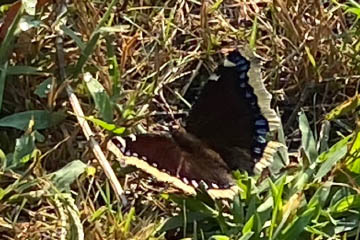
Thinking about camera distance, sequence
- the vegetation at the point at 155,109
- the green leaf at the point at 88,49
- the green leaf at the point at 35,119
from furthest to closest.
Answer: the green leaf at the point at 88,49 < the green leaf at the point at 35,119 < the vegetation at the point at 155,109

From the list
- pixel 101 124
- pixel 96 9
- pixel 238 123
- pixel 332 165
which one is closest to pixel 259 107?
pixel 238 123

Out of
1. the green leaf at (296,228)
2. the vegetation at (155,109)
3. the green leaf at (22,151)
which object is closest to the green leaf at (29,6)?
the vegetation at (155,109)

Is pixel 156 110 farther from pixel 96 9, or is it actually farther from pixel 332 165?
pixel 332 165

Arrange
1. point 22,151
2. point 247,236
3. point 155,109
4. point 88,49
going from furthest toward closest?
point 155,109 < point 88,49 < point 22,151 < point 247,236

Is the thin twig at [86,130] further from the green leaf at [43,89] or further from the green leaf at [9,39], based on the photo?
the green leaf at [9,39]

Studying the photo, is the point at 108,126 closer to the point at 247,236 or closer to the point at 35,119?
the point at 35,119

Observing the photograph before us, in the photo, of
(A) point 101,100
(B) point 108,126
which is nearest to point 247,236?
(B) point 108,126
